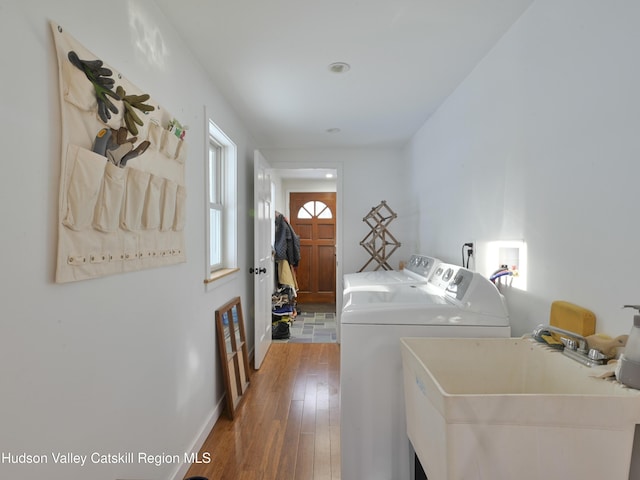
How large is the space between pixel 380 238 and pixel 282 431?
2.27 m

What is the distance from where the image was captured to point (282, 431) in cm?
216

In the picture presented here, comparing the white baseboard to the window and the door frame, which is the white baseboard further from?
the door frame

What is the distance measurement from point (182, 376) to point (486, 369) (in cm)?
143

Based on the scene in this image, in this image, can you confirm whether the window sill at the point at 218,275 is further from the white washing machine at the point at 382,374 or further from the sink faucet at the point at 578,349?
the sink faucet at the point at 578,349

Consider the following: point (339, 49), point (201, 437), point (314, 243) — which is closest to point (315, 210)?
point (314, 243)

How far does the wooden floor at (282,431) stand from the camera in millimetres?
1808

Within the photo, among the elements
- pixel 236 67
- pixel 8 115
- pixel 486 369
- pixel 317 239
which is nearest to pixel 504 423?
pixel 486 369

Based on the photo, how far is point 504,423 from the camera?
85 centimetres

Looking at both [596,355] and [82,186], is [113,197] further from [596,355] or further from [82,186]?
[596,355]

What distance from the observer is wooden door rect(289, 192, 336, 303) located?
5871mm

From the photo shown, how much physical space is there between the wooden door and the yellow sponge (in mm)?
4647

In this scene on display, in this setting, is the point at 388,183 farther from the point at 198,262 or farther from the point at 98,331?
the point at 98,331

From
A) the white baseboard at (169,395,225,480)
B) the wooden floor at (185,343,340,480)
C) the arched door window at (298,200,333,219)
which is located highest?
the arched door window at (298,200,333,219)

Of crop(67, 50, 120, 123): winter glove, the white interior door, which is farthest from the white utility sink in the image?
the white interior door
